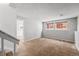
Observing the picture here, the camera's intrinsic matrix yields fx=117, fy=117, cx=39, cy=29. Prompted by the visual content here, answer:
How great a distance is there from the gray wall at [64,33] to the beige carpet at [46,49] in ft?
0.25

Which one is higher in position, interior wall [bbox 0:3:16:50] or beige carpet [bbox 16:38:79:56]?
interior wall [bbox 0:3:16:50]

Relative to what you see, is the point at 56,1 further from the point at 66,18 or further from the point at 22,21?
the point at 22,21

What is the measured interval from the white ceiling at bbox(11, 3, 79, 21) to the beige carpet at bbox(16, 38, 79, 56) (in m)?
0.43

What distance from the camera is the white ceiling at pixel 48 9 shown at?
1820 mm

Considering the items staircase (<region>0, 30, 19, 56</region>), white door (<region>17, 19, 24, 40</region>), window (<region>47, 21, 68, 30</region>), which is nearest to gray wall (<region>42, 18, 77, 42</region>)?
window (<region>47, 21, 68, 30</region>)

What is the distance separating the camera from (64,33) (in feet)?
6.13

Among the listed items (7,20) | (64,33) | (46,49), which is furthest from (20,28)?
(64,33)

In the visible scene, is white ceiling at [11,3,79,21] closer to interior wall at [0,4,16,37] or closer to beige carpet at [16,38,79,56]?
interior wall at [0,4,16,37]

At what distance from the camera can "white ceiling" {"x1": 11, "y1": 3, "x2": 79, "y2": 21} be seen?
1.82m

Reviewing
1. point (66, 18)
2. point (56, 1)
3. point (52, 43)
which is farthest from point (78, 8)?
point (52, 43)

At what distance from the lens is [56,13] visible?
1859 mm

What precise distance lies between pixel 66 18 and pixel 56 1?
1.02 feet

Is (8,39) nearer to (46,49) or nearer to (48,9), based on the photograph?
(46,49)

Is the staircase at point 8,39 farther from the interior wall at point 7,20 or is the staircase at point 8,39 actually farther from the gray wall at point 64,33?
the gray wall at point 64,33
